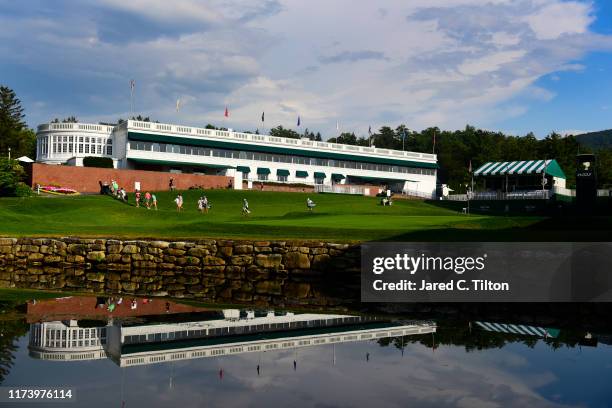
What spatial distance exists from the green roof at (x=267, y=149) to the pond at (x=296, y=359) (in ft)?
207

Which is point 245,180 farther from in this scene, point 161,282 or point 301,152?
point 161,282

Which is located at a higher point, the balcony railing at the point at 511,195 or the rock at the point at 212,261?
the balcony railing at the point at 511,195

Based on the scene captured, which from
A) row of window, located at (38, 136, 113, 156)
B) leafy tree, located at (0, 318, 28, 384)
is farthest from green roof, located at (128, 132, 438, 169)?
leafy tree, located at (0, 318, 28, 384)

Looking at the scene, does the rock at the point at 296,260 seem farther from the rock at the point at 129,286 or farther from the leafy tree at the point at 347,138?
the leafy tree at the point at 347,138

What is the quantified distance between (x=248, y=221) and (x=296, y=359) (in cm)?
2390

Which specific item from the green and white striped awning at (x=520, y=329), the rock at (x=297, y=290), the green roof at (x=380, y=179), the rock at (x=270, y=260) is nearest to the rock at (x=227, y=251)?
the rock at (x=270, y=260)

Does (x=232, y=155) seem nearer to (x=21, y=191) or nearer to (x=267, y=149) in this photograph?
(x=267, y=149)

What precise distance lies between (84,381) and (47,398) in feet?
2.64

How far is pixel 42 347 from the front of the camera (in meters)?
10.2

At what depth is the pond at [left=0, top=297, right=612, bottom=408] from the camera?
8070mm

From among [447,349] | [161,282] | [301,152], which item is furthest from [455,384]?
[301,152]

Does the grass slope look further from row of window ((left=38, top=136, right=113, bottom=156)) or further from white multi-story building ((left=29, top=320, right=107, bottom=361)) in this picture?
row of window ((left=38, top=136, right=113, bottom=156))

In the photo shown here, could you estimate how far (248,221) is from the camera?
110ft

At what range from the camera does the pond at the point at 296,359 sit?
807cm
